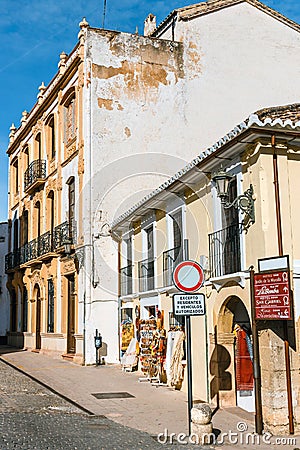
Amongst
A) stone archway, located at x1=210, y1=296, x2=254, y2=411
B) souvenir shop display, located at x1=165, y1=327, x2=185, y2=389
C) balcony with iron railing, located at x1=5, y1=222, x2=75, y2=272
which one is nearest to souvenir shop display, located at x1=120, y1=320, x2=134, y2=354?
souvenir shop display, located at x1=165, y1=327, x2=185, y2=389

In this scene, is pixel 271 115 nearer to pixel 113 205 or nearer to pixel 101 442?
pixel 101 442

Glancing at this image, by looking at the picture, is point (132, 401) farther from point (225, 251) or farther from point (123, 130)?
point (123, 130)

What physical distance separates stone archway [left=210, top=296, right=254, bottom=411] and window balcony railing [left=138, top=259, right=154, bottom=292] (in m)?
5.08

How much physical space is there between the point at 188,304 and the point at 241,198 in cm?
222

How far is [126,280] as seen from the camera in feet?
62.1

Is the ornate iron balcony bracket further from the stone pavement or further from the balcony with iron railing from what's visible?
the balcony with iron railing

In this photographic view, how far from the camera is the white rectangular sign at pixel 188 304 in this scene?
8.79 m

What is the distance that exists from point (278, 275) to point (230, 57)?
14514mm

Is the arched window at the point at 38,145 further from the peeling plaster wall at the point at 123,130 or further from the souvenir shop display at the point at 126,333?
the souvenir shop display at the point at 126,333

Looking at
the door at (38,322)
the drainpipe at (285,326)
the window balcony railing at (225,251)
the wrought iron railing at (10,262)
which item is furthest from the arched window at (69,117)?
the drainpipe at (285,326)

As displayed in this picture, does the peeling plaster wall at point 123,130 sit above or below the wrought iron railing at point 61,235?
above

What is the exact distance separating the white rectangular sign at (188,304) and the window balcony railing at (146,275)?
748cm

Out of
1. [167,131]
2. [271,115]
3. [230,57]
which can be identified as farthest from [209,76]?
[271,115]

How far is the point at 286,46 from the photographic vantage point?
2217 cm
